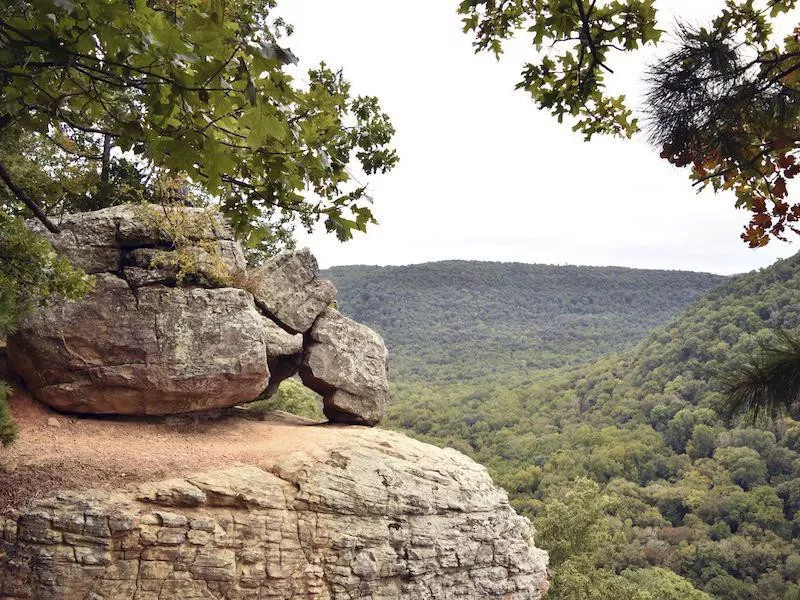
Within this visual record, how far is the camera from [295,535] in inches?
356

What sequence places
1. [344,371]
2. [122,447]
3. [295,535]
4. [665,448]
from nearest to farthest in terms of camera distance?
[295,535]
[122,447]
[344,371]
[665,448]

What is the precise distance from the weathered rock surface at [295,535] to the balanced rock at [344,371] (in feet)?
2.94

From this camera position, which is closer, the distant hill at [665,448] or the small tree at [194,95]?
A: the small tree at [194,95]

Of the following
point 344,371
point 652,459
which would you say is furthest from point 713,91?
point 652,459

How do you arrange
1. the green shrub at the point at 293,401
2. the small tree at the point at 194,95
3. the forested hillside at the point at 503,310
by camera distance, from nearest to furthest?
the small tree at the point at 194,95
the green shrub at the point at 293,401
the forested hillside at the point at 503,310

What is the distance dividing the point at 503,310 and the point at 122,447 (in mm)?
82208

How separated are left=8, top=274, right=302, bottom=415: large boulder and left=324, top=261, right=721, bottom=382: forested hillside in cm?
5783

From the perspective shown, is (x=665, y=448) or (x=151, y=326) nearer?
(x=151, y=326)

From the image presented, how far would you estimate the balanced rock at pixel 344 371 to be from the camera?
1255 cm

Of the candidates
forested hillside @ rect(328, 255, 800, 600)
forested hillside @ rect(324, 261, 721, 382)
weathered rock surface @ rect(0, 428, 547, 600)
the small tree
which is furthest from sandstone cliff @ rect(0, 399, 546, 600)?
forested hillside @ rect(324, 261, 721, 382)

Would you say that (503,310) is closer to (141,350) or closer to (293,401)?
(293,401)

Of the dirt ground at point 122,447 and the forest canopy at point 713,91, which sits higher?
the forest canopy at point 713,91

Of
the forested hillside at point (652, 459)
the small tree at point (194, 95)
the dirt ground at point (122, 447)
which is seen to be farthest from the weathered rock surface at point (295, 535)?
the forested hillside at point (652, 459)

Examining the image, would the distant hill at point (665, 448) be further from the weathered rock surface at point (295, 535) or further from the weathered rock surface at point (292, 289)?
the weathered rock surface at point (292, 289)
